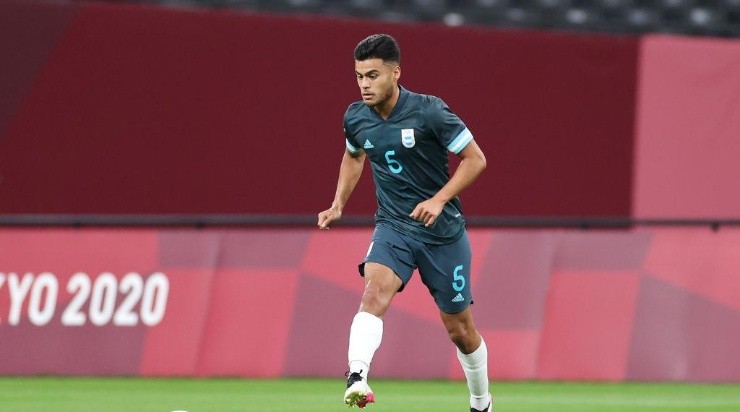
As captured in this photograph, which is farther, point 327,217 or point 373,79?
point 327,217

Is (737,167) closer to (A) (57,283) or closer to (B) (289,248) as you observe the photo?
(B) (289,248)

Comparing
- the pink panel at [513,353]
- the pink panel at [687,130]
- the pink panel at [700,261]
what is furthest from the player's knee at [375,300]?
the pink panel at [687,130]

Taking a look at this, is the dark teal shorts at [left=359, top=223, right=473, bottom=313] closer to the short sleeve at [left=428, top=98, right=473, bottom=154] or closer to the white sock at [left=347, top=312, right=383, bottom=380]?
the white sock at [left=347, top=312, right=383, bottom=380]

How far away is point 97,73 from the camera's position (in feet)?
Answer: 41.1

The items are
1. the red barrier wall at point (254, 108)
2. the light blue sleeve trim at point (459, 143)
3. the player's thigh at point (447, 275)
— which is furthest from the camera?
the red barrier wall at point (254, 108)

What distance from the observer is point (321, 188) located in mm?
13141

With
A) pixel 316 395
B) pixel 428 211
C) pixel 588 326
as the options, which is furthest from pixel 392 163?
pixel 588 326

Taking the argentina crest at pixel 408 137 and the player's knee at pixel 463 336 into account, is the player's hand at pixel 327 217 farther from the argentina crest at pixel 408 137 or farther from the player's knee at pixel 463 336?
the player's knee at pixel 463 336

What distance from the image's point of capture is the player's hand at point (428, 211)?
6.84 m

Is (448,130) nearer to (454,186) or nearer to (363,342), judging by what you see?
(454,186)

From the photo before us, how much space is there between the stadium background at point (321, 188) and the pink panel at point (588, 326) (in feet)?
0.06

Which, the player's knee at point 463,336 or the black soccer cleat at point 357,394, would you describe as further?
the player's knee at point 463,336

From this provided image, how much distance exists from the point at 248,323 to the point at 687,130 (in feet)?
16.5

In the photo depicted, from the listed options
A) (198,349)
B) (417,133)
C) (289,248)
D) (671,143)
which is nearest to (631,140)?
(671,143)
